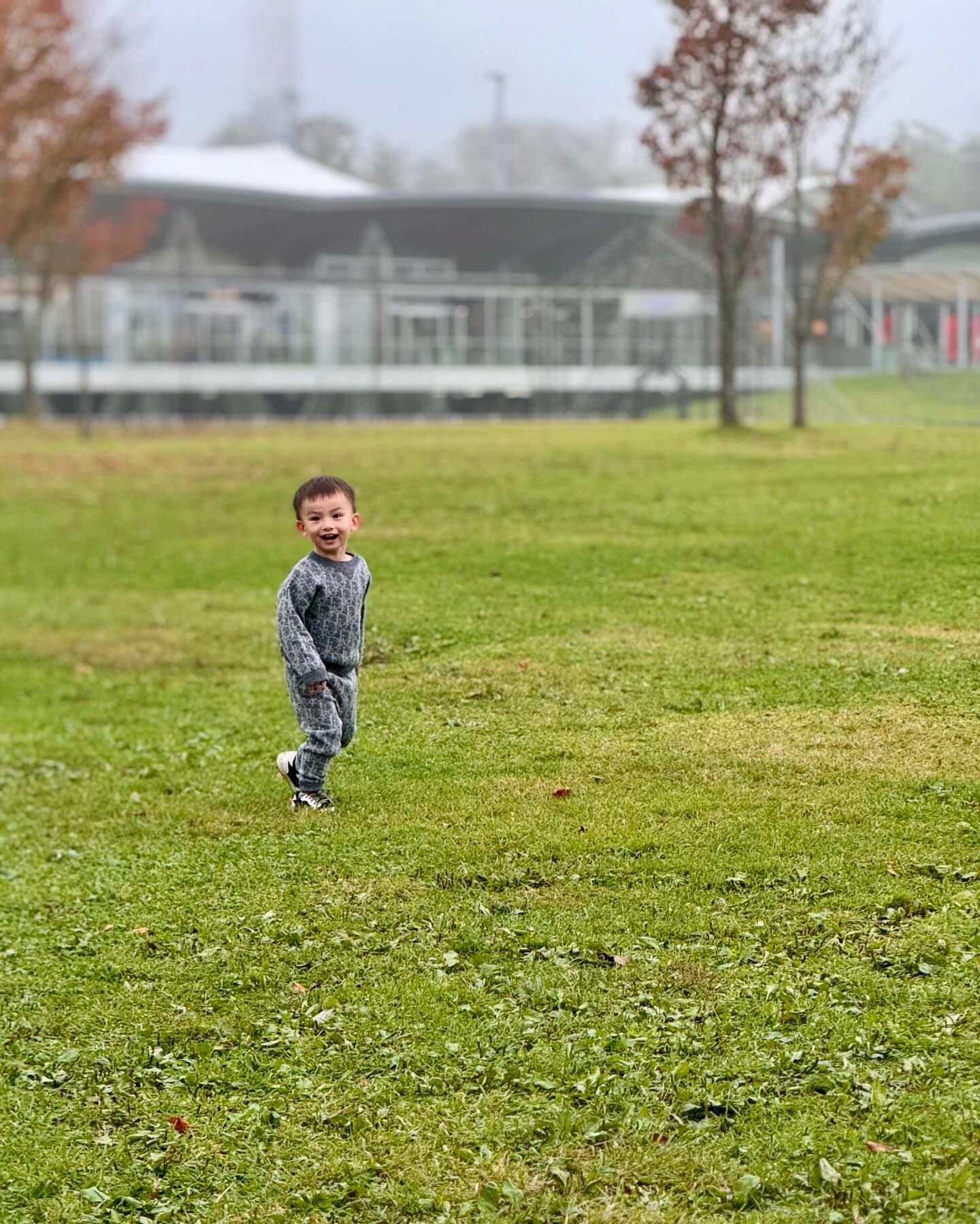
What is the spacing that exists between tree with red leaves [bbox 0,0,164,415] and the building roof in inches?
1199

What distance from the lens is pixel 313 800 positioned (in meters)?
8.18

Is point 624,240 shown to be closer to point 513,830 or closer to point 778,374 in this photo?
point 778,374

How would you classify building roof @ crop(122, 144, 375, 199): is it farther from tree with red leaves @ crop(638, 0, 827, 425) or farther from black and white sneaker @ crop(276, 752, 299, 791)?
black and white sneaker @ crop(276, 752, 299, 791)

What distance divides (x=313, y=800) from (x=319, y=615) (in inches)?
48.7

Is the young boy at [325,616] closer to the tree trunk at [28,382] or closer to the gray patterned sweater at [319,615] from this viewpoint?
the gray patterned sweater at [319,615]

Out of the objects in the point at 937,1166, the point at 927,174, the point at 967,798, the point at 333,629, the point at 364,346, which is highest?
the point at 927,174

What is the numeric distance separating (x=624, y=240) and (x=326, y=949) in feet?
175

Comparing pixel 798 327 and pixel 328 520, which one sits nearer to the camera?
Result: pixel 328 520

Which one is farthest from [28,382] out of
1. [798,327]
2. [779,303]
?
[798,327]

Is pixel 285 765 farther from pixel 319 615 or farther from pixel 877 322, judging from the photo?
pixel 877 322

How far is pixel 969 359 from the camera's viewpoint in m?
38.8

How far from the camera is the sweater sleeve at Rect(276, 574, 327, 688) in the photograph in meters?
A: 7.19

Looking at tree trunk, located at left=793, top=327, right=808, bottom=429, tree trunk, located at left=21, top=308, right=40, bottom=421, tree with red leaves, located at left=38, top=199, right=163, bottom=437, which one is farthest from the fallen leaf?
tree trunk, located at left=21, top=308, right=40, bottom=421

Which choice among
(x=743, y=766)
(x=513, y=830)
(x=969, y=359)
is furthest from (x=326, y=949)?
(x=969, y=359)
